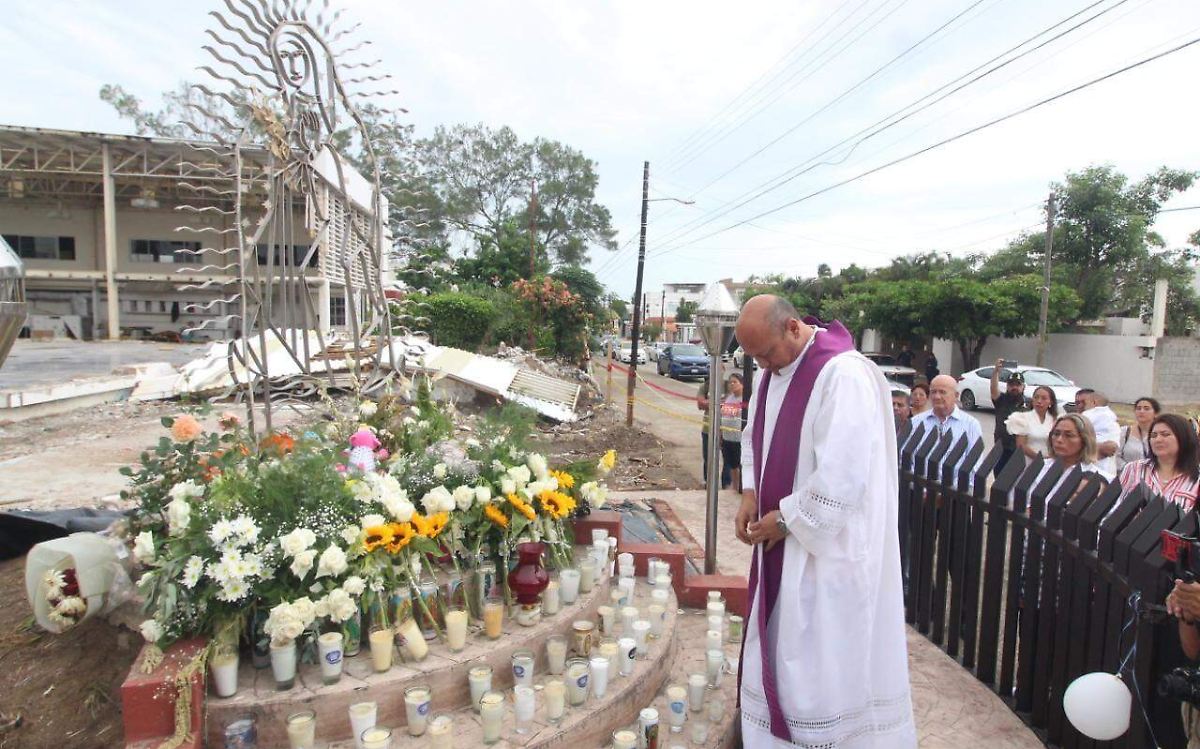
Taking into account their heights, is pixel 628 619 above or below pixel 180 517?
below

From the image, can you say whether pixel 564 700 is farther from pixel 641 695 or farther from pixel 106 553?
pixel 106 553

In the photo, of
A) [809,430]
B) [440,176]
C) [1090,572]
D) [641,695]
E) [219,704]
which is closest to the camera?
[219,704]

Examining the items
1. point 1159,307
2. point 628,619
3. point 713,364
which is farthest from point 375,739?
point 1159,307

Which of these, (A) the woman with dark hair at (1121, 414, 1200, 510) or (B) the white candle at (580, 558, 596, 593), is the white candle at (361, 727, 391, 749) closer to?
(B) the white candle at (580, 558, 596, 593)

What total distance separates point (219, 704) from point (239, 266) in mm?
2192

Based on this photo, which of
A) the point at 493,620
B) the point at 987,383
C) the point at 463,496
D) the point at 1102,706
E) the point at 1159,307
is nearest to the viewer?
the point at 1102,706

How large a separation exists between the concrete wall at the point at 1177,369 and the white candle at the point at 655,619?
21707 millimetres

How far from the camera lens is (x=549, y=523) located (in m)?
3.55

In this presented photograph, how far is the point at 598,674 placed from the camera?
2871 mm

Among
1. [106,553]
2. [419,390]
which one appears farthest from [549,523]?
[106,553]

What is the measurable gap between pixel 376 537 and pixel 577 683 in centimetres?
100

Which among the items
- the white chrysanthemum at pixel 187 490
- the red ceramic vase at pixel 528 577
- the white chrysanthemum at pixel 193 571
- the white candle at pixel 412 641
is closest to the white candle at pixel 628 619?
the red ceramic vase at pixel 528 577

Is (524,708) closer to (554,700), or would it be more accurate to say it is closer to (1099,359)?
(554,700)

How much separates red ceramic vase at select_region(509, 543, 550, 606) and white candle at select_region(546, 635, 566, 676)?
0.71 ft
